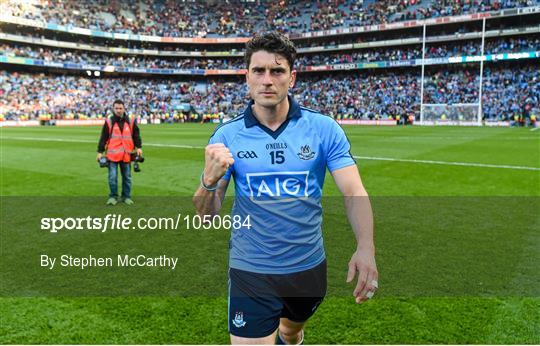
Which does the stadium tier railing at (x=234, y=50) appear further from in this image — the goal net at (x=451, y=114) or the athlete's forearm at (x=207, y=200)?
the athlete's forearm at (x=207, y=200)

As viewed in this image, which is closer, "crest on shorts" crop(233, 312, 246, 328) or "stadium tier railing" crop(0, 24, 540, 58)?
"crest on shorts" crop(233, 312, 246, 328)

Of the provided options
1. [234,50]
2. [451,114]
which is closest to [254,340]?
[451,114]

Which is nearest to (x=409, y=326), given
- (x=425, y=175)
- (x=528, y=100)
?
(x=425, y=175)

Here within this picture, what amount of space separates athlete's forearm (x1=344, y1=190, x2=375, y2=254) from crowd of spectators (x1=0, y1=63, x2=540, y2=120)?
48.7 m

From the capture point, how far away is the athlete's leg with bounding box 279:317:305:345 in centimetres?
316

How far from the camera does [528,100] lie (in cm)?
4559

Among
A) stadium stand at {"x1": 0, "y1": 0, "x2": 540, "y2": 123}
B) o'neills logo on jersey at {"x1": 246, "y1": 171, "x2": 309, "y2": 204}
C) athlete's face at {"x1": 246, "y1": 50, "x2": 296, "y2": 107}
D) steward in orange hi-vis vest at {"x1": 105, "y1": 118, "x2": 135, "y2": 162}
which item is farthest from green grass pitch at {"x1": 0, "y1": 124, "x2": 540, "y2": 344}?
stadium stand at {"x1": 0, "y1": 0, "x2": 540, "y2": 123}

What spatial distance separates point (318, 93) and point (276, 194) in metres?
63.5

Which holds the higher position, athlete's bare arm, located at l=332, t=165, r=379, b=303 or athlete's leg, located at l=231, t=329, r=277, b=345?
athlete's bare arm, located at l=332, t=165, r=379, b=303

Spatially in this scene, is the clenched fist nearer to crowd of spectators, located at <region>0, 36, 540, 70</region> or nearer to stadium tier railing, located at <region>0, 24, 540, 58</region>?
crowd of spectators, located at <region>0, 36, 540, 70</region>

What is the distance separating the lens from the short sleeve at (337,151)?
108 inches

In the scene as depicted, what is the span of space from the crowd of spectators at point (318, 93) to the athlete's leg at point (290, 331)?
159ft

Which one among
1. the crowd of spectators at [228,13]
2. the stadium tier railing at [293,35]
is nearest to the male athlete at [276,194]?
the stadium tier railing at [293,35]

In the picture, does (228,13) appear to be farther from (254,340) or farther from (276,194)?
(254,340)
